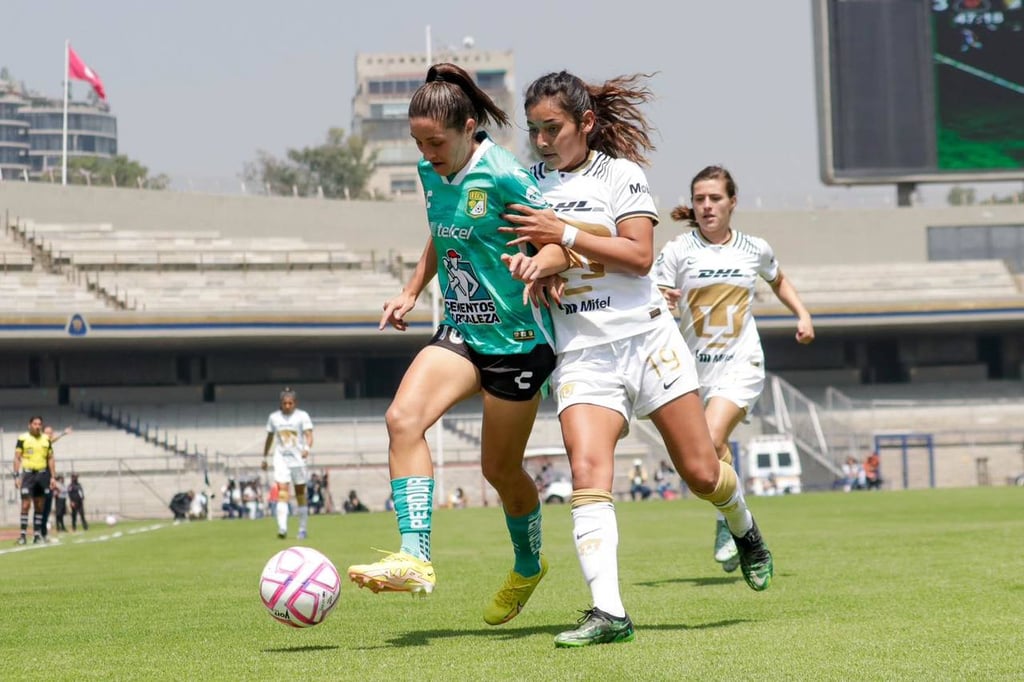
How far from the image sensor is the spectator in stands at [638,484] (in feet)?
137

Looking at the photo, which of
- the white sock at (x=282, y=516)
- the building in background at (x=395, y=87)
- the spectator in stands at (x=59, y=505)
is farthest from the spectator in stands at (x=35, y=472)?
the building in background at (x=395, y=87)

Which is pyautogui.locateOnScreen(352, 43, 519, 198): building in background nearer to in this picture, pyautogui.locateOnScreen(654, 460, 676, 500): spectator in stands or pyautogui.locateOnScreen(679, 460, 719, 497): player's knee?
pyautogui.locateOnScreen(654, 460, 676, 500): spectator in stands

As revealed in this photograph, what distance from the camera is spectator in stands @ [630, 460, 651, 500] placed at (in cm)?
4175

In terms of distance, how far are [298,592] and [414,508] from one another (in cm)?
60

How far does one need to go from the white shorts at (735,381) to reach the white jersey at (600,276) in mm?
3496

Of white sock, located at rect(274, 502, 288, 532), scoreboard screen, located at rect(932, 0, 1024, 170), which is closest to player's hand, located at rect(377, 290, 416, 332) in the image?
white sock, located at rect(274, 502, 288, 532)

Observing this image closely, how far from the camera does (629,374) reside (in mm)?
6324

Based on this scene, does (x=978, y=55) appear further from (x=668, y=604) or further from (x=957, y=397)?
(x=668, y=604)

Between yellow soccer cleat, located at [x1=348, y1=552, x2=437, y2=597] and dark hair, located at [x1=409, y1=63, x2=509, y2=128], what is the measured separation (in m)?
1.78

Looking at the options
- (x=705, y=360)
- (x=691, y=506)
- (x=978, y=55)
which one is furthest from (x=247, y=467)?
(x=705, y=360)

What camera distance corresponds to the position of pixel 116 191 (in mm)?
55750

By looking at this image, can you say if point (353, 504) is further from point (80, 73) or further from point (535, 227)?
point (535, 227)

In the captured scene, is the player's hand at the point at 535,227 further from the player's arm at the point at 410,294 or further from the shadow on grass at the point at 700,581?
the shadow on grass at the point at 700,581

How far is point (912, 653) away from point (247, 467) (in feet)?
124
